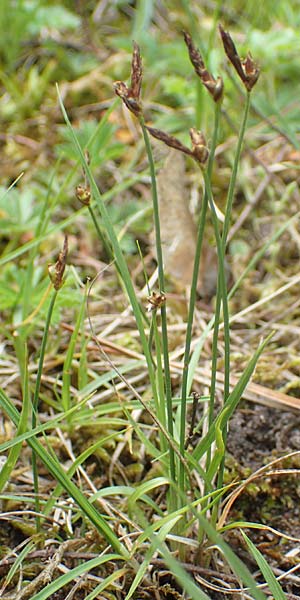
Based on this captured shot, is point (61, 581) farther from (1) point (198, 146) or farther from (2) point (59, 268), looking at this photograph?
(1) point (198, 146)

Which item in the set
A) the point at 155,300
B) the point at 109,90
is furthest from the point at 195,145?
the point at 109,90

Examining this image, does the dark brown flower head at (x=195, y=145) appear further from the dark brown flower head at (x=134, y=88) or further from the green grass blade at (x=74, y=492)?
the green grass blade at (x=74, y=492)

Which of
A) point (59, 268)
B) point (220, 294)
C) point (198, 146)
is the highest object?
point (198, 146)

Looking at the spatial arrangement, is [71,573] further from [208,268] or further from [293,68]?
[293,68]

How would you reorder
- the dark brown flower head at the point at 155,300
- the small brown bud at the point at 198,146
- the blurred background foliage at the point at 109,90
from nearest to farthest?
the small brown bud at the point at 198,146 < the dark brown flower head at the point at 155,300 < the blurred background foliage at the point at 109,90

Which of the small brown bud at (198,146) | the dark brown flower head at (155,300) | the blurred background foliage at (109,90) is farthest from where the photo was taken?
the blurred background foliage at (109,90)

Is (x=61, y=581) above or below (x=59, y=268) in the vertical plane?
below

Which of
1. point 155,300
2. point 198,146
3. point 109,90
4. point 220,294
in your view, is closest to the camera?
point 198,146

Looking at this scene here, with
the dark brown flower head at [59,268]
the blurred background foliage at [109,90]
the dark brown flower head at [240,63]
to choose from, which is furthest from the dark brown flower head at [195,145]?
the blurred background foliage at [109,90]

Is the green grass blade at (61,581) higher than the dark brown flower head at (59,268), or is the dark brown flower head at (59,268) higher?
the dark brown flower head at (59,268)
